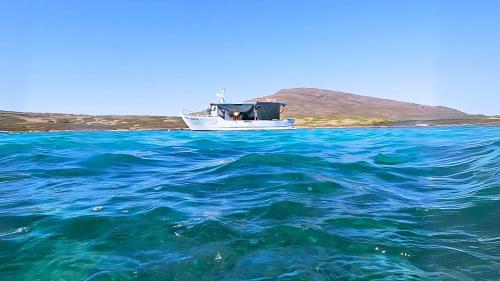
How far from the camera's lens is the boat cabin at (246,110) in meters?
63.8

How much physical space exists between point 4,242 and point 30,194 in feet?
10.1

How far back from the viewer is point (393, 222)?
5781mm

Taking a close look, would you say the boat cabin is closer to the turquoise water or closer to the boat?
the boat

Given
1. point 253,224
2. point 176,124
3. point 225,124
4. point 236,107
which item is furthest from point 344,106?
point 253,224

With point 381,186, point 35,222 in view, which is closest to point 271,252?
point 35,222

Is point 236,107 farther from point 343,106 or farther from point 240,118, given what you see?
point 343,106

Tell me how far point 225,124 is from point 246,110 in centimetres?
646

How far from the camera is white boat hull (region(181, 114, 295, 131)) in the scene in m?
59.7

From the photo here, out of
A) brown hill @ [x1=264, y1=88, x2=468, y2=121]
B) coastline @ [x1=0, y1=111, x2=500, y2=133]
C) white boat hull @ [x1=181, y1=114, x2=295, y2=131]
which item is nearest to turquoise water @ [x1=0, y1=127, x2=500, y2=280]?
white boat hull @ [x1=181, y1=114, x2=295, y2=131]

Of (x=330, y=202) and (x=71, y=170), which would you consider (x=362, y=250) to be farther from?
(x=71, y=170)

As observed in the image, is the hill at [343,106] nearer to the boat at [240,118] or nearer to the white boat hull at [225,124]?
the boat at [240,118]

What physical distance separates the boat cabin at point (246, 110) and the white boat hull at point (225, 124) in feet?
9.99

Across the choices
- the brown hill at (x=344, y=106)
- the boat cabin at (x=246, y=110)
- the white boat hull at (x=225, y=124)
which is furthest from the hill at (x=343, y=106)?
the white boat hull at (x=225, y=124)

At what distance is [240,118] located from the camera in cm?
6406
